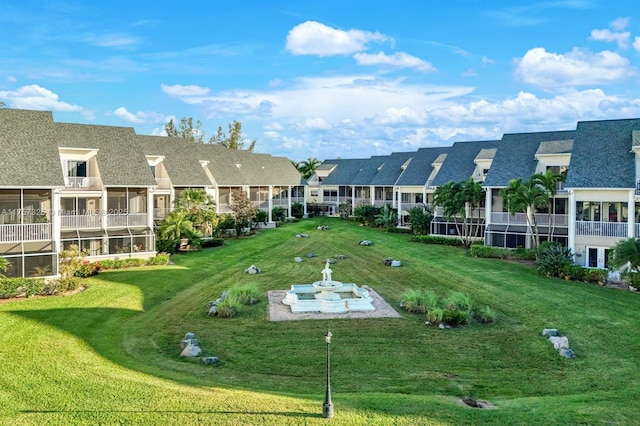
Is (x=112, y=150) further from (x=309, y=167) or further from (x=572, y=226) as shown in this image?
(x=309, y=167)

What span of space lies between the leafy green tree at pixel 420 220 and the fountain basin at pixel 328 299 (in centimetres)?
2203

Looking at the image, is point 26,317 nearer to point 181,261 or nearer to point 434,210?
point 181,261

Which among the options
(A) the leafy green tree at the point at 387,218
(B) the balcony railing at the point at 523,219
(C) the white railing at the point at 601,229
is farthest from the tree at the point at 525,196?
(A) the leafy green tree at the point at 387,218

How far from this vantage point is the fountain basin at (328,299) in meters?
22.5

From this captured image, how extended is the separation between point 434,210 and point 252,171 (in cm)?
2099

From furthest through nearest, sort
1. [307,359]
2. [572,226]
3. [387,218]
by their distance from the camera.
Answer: [387,218], [572,226], [307,359]

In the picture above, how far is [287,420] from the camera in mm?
11328

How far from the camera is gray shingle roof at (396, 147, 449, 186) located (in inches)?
2098

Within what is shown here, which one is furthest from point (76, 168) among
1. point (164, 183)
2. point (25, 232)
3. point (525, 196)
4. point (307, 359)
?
point (525, 196)

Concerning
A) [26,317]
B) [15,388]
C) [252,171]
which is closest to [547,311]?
[15,388]

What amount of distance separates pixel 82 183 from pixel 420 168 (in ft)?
111

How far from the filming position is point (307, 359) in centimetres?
1666

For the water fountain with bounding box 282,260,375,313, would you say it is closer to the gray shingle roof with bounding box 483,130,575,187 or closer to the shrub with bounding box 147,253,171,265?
the shrub with bounding box 147,253,171,265

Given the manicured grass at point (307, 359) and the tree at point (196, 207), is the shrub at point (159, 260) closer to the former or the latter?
the manicured grass at point (307, 359)
